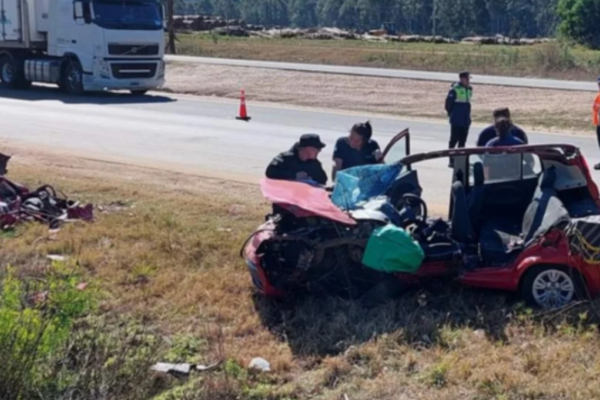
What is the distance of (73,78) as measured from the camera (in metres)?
29.3

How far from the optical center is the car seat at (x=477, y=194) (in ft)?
26.0

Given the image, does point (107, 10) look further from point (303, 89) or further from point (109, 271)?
point (109, 271)

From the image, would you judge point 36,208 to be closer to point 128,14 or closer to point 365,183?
point 365,183

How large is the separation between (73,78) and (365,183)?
22.8 metres

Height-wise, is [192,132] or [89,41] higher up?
[89,41]

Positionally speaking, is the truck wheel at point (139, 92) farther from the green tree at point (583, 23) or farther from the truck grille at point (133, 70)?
the green tree at point (583, 23)

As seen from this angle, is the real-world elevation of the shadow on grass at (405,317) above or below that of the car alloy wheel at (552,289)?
below

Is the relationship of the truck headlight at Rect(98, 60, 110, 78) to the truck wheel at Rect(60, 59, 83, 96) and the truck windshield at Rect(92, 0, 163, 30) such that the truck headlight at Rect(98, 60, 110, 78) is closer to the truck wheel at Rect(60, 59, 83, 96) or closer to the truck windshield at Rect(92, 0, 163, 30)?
the truck wheel at Rect(60, 59, 83, 96)

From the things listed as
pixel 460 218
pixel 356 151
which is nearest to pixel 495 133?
pixel 356 151

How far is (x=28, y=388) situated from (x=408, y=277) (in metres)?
3.28

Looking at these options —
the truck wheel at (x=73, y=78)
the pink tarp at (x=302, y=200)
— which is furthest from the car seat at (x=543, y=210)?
the truck wheel at (x=73, y=78)

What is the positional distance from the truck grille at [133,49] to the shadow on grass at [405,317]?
71.2 ft

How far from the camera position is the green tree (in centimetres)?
6525

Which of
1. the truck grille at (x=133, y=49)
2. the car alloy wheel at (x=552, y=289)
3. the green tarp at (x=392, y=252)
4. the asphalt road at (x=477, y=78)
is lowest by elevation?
the asphalt road at (x=477, y=78)
